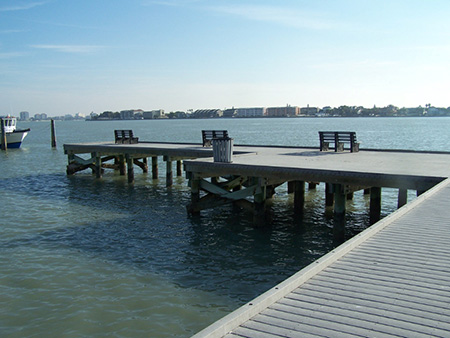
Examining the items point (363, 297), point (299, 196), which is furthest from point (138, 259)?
point (363, 297)

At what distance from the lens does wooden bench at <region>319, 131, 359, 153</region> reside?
58.6 feet

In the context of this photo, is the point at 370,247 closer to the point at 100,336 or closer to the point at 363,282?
the point at 363,282

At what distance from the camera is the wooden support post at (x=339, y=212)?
12281mm

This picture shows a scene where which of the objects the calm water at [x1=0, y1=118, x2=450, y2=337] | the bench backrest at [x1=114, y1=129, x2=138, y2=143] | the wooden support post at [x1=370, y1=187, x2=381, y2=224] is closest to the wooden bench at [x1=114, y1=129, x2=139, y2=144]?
the bench backrest at [x1=114, y1=129, x2=138, y2=143]

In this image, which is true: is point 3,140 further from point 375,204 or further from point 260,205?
point 375,204

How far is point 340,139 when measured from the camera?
1833 centimetres

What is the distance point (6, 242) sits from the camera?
13000 mm

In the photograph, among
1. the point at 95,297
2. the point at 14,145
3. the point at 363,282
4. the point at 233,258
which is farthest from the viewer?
the point at 14,145

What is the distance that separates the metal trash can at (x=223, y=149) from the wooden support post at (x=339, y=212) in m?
3.81

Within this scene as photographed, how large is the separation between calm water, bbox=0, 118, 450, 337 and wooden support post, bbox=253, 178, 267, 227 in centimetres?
33

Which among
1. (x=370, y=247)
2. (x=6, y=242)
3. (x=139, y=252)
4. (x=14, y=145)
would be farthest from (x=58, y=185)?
(x=14, y=145)

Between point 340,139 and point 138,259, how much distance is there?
34.2ft

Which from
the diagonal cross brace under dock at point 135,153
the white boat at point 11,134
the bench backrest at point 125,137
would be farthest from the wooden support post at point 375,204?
the white boat at point 11,134

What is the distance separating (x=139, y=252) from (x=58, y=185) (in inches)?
543
